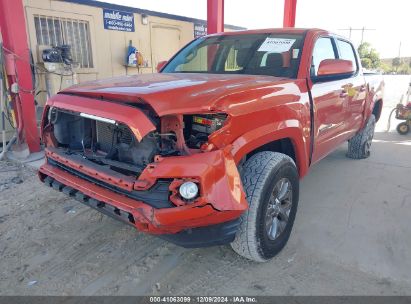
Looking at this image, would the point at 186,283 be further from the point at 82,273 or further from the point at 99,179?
the point at 99,179

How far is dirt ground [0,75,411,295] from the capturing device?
8.05ft

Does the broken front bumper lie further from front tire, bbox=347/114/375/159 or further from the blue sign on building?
the blue sign on building

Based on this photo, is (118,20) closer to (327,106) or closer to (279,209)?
(327,106)

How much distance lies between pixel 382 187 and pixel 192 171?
3296 mm

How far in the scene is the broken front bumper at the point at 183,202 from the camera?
2012mm

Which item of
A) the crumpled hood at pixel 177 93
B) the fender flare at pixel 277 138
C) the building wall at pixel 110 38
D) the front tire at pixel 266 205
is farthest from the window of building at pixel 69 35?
the front tire at pixel 266 205

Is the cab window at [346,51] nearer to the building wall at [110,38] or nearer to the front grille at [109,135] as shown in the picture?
the front grille at [109,135]

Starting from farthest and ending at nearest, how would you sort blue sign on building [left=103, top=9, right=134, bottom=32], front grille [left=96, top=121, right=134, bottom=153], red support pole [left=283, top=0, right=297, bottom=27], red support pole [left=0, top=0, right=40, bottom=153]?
1. red support pole [left=283, top=0, right=297, bottom=27]
2. blue sign on building [left=103, top=9, right=134, bottom=32]
3. red support pole [left=0, top=0, right=40, bottom=153]
4. front grille [left=96, top=121, right=134, bottom=153]

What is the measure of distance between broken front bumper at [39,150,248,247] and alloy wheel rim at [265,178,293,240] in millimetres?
523

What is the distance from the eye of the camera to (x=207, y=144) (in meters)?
2.11

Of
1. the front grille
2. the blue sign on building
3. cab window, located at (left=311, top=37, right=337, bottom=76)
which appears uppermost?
the blue sign on building

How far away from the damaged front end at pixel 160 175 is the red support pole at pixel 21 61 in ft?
10.3

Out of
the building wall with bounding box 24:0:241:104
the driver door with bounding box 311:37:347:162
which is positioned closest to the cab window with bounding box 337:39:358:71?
the driver door with bounding box 311:37:347:162

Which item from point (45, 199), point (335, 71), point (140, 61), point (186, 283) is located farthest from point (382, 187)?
point (140, 61)
